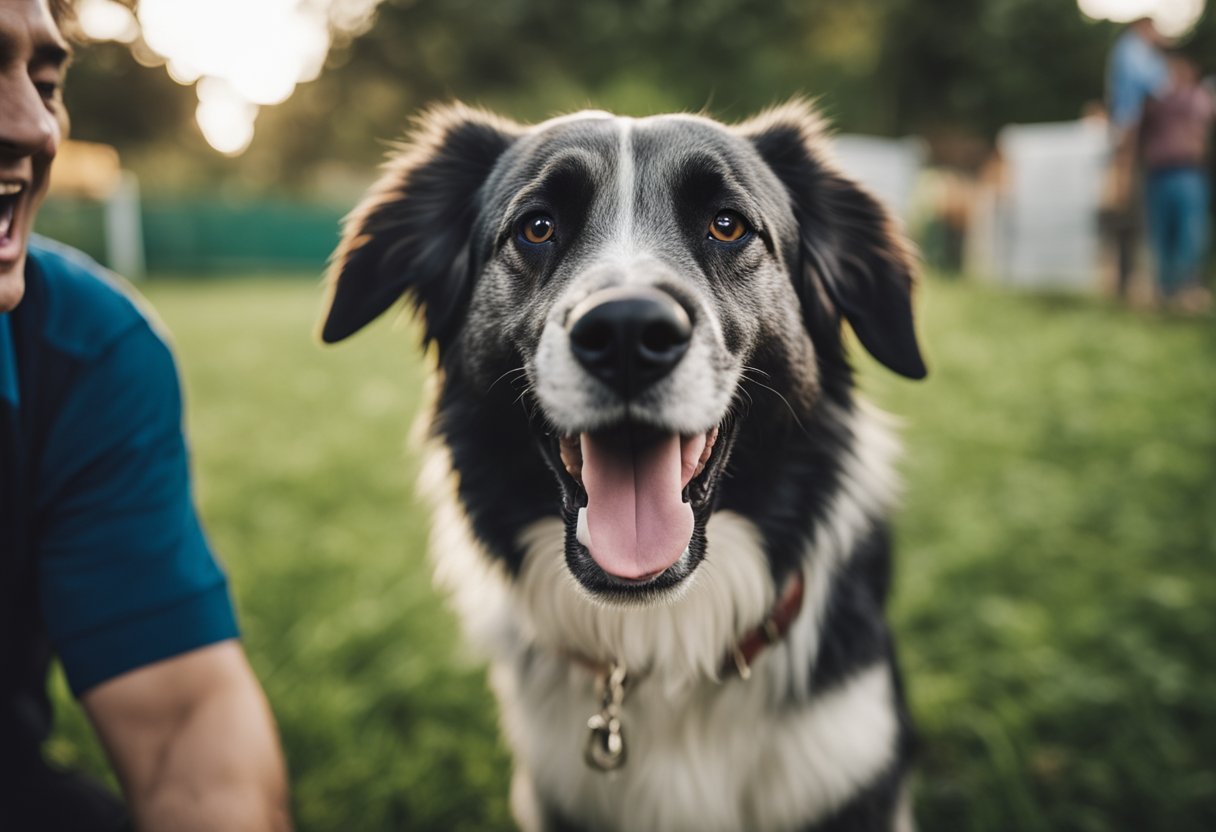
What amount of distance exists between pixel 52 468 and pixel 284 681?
64.2 inches

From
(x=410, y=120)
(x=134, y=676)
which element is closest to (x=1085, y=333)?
(x=410, y=120)

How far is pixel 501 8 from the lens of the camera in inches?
1124

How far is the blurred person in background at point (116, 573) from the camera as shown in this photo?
1736 millimetres

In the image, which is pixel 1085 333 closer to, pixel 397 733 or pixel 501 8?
pixel 397 733

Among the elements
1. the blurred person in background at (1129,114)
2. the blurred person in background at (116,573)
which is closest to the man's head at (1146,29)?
the blurred person in background at (1129,114)

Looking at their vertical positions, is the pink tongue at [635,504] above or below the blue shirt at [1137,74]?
below

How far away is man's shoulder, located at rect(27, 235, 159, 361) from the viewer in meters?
1.79

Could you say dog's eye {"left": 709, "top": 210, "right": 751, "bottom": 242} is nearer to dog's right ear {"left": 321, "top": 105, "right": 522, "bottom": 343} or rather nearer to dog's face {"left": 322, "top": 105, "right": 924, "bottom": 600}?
dog's face {"left": 322, "top": 105, "right": 924, "bottom": 600}

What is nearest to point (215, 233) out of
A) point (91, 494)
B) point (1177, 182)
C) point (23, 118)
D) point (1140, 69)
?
point (1140, 69)

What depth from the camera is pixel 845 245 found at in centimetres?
224

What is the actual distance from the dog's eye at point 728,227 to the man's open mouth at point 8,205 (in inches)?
53.6

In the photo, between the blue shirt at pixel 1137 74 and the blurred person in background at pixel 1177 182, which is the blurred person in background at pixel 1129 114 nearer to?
the blue shirt at pixel 1137 74

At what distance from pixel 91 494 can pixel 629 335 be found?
3.87 feet

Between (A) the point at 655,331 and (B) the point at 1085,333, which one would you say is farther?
(B) the point at 1085,333
